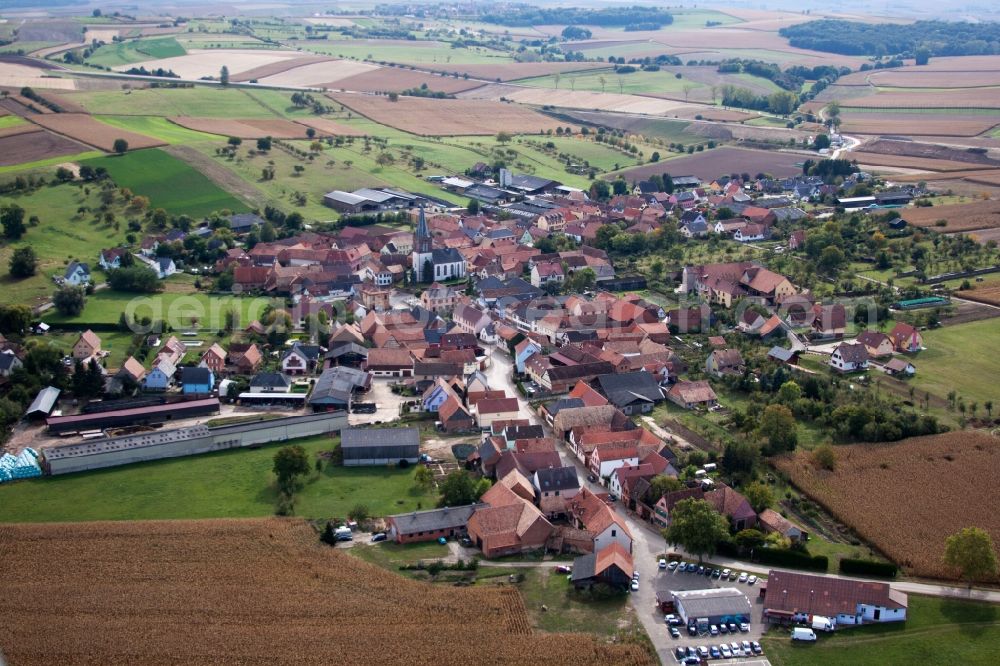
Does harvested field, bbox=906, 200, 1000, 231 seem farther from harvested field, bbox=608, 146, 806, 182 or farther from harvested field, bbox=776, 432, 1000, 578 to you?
harvested field, bbox=776, 432, 1000, 578

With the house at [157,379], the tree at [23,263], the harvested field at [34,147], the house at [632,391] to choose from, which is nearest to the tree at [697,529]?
the house at [632,391]

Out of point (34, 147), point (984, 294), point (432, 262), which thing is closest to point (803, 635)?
point (984, 294)

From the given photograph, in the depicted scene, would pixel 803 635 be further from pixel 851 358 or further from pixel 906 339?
pixel 906 339

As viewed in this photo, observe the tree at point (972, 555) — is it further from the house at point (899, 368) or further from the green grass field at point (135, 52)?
the green grass field at point (135, 52)

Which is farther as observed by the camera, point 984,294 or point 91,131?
point 91,131

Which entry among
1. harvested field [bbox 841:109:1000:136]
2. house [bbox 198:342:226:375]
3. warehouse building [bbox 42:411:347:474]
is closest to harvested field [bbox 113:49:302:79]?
harvested field [bbox 841:109:1000:136]
